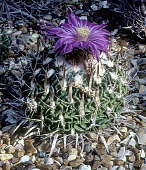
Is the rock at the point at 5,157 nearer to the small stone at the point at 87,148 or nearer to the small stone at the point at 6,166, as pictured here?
the small stone at the point at 6,166

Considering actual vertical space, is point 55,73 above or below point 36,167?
above

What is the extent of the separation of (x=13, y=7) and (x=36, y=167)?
1.61 m

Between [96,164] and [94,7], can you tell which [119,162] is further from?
[94,7]

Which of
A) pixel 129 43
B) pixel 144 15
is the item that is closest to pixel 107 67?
pixel 129 43

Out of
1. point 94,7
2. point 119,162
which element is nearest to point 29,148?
point 119,162

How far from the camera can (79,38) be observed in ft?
6.73

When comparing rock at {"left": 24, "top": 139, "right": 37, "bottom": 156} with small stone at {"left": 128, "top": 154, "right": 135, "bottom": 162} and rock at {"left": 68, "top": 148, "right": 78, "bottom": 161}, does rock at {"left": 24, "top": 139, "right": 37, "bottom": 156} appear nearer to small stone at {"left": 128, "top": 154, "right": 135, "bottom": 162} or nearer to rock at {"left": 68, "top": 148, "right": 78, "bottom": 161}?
rock at {"left": 68, "top": 148, "right": 78, "bottom": 161}

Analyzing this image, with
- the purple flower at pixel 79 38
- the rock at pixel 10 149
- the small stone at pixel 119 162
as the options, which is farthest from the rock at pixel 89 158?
the purple flower at pixel 79 38

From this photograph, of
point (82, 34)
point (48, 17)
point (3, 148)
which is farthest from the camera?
point (48, 17)

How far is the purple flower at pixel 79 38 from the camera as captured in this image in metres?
2.02

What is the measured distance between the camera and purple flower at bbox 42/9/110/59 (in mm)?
2016

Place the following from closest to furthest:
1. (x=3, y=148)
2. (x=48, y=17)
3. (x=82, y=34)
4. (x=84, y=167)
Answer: (x=82, y=34), (x=84, y=167), (x=3, y=148), (x=48, y=17)

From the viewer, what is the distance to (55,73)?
7.02 feet

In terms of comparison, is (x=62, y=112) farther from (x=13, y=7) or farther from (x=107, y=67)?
(x=13, y=7)
